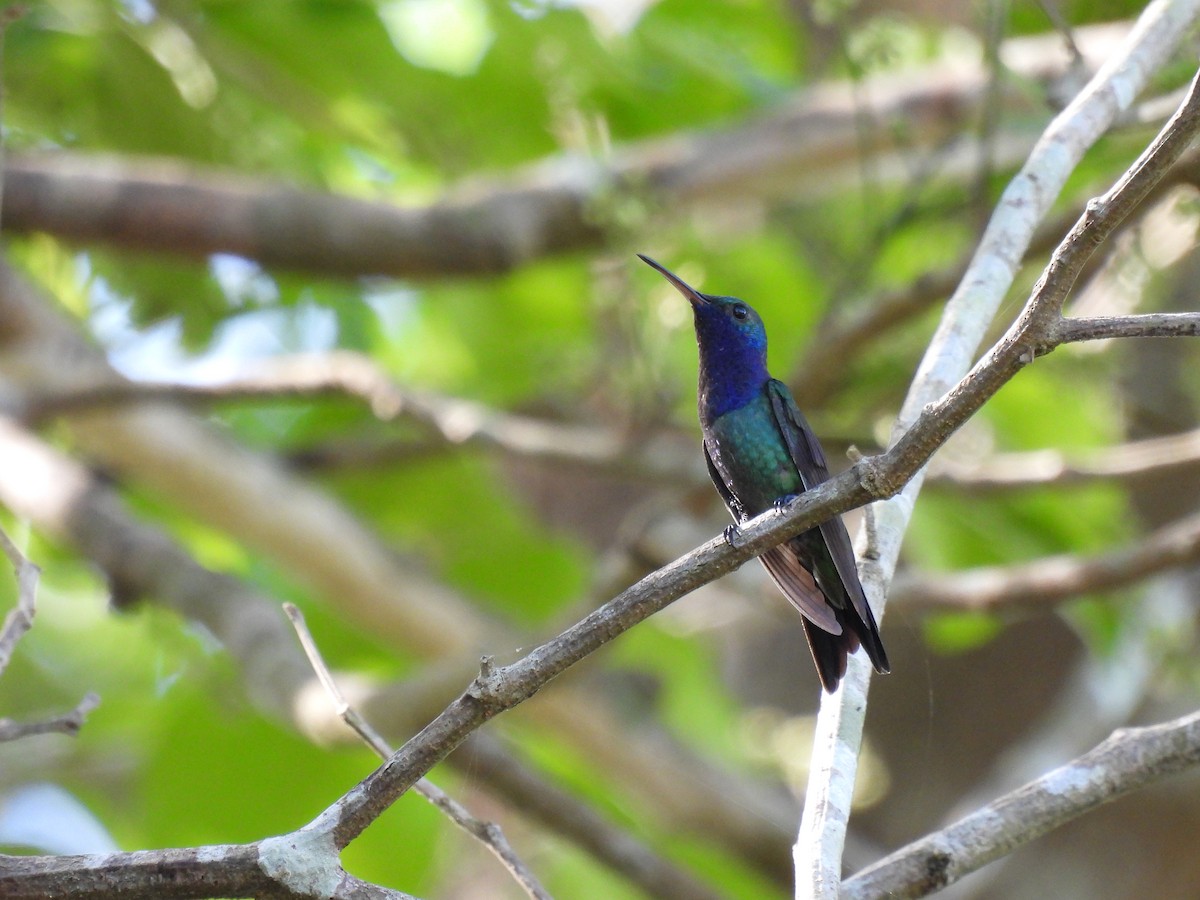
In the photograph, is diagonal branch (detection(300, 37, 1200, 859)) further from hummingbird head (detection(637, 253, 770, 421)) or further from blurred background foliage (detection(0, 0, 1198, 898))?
blurred background foliage (detection(0, 0, 1198, 898))

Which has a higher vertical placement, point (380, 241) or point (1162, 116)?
point (380, 241)

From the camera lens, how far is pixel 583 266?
244 inches

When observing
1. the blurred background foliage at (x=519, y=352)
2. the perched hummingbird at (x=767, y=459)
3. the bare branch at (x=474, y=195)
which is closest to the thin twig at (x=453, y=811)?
the perched hummingbird at (x=767, y=459)

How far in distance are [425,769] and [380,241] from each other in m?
3.69

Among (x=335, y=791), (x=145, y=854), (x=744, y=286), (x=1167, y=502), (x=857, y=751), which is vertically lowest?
(x=145, y=854)

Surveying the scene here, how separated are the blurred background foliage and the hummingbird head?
63 centimetres

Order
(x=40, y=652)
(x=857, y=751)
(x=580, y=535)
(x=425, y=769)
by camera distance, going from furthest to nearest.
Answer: (x=580, y=535) → (x=40, y=652) → (x=857, y=751) → (x=425, y=769)

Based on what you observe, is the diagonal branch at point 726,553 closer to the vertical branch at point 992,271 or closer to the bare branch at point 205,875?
the bare branch at point 205,875

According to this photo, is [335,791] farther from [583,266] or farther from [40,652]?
[40,652]

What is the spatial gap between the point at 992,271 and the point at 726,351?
1.16 m

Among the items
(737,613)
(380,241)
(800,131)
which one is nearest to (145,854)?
(380,241)

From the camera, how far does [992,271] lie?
2463 mm

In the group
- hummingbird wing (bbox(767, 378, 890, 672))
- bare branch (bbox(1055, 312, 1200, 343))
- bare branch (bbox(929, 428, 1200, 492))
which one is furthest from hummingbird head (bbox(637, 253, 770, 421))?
bare branch (bbox(1055, 312, 1200, 343))

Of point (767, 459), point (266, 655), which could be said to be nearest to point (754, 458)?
point (767, 459)
